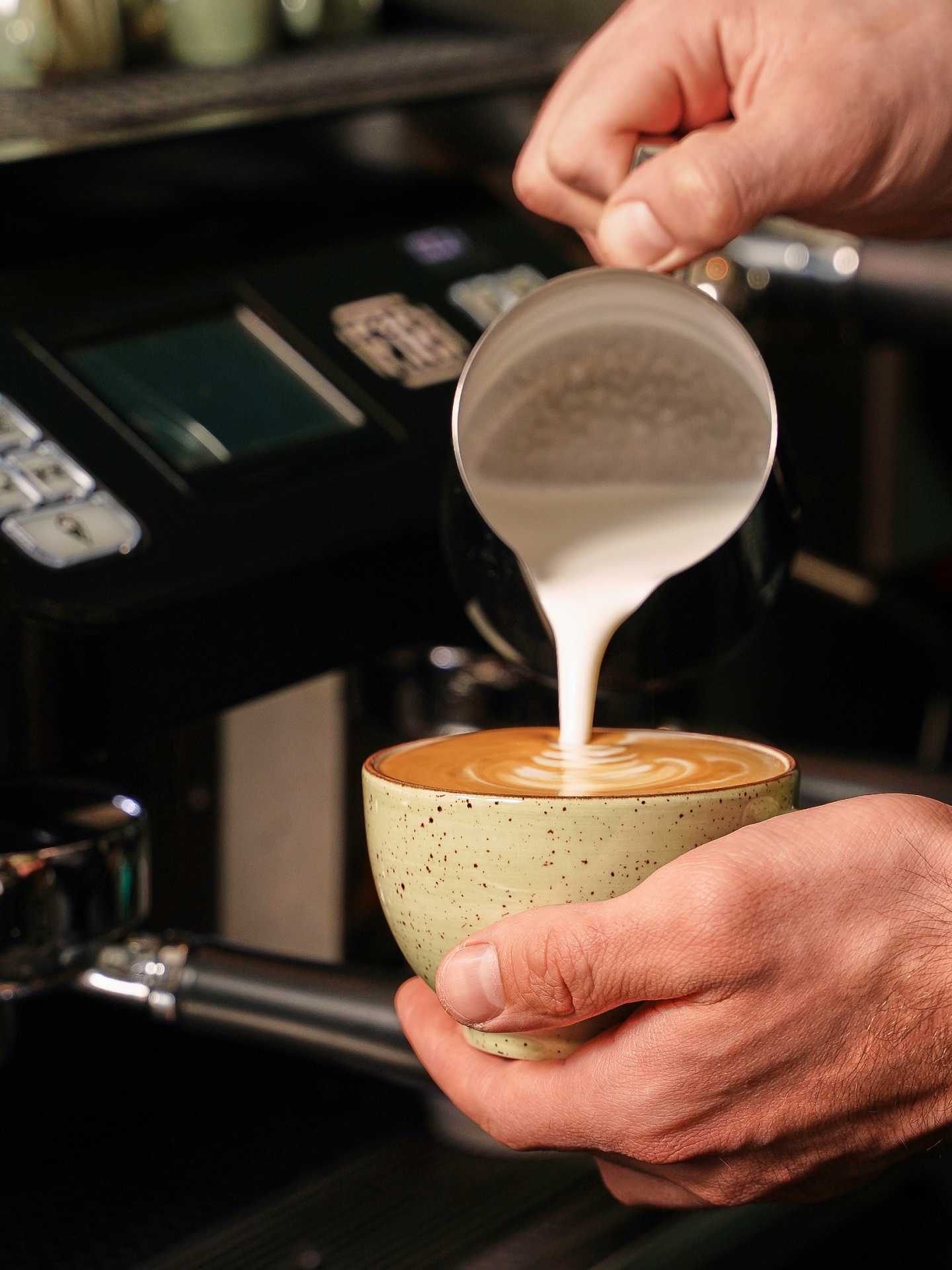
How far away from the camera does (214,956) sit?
0.52 m

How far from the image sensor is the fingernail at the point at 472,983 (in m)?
0.41

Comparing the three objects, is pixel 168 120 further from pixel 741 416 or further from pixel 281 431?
pixel 741 416

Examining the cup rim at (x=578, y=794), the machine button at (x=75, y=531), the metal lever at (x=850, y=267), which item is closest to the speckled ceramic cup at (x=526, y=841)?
the cup rim at (x=578, y=794)

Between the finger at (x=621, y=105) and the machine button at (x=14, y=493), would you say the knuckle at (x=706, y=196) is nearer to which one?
the finger at (x=621, y=105)

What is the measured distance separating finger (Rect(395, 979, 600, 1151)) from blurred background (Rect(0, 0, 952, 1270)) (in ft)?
0.09

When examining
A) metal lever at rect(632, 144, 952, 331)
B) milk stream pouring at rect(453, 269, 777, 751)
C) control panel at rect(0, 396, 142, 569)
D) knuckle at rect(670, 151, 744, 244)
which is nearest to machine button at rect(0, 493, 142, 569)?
control panel at rect(0, 396, 142, 569)

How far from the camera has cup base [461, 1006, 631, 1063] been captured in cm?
44

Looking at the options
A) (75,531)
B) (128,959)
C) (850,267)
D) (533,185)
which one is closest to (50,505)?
(75,531)

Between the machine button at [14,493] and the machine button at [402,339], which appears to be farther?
the machine button at [402,339]

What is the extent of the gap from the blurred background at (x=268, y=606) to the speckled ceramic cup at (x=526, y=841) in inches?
3.7

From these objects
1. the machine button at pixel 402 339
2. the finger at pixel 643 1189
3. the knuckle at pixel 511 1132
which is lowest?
the finger at pixel 643 1189

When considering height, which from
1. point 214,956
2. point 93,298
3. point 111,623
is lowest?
point 214,956

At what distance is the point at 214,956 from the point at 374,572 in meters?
0.14

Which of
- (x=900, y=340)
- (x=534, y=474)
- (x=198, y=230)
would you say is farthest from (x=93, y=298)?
(x=900, y=340)
